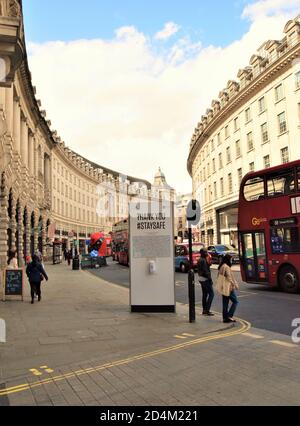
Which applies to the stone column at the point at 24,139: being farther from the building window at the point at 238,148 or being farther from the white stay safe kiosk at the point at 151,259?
the white stay safe kiosk at the point at 151,259

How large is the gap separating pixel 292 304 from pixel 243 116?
110 ft

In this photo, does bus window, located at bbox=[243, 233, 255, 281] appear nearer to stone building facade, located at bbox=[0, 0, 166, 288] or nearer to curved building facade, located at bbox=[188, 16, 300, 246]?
stone building facade, located at bbox=[0, 0, 166, 288]

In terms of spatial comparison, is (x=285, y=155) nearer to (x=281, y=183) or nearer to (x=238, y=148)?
(x=238, y=148)

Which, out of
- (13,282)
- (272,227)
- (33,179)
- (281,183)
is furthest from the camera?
(33,179)

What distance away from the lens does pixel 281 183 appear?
1470cm

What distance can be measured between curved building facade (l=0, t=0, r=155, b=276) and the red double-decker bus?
30.8ft

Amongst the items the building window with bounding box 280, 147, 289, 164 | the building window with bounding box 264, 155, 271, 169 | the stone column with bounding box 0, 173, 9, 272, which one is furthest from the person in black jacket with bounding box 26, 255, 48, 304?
the building window with bounding box 264, 155, 271, 169

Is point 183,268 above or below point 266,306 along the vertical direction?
above

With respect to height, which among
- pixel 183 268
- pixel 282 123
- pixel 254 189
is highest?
pixel 282 123

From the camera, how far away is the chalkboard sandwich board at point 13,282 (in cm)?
1395

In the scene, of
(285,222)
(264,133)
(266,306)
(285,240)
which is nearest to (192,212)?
(266,306)

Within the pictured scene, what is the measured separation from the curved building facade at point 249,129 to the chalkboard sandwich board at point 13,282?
2610 centimetres

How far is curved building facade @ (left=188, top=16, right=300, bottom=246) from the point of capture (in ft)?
112

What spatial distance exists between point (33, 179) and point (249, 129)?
72.6 ft
